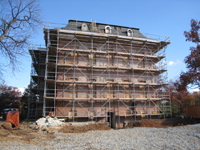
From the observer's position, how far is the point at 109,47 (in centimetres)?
2033

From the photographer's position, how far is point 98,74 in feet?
62.0

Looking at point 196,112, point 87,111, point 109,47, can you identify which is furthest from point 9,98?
point 196,112

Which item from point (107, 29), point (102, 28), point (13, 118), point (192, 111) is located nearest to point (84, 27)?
point (102, 28)

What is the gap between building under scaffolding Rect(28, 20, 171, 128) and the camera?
57.7ft

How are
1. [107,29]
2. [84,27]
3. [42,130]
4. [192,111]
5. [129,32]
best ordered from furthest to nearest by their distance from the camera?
[129,32]
[107,29]
[84,27]
[192,111]
[42,130]

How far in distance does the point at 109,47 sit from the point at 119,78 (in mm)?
3980

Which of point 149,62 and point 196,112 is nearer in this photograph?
point 196,112

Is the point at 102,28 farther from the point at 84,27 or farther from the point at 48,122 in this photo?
the point at 48,122

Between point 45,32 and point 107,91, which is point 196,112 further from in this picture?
point 45,32

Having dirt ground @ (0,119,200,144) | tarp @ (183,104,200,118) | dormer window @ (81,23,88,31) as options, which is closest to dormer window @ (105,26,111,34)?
dormer window @ (81,23,88,31)

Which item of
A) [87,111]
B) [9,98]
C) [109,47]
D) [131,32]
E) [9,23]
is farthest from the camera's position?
[9,98]

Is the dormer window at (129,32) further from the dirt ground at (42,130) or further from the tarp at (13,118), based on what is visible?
the tarp at (13,118)

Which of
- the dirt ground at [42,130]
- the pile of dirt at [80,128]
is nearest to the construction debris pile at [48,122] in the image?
the dirt ground at [42,130]

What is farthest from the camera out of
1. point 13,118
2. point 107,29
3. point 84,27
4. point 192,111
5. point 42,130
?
point 107,29
